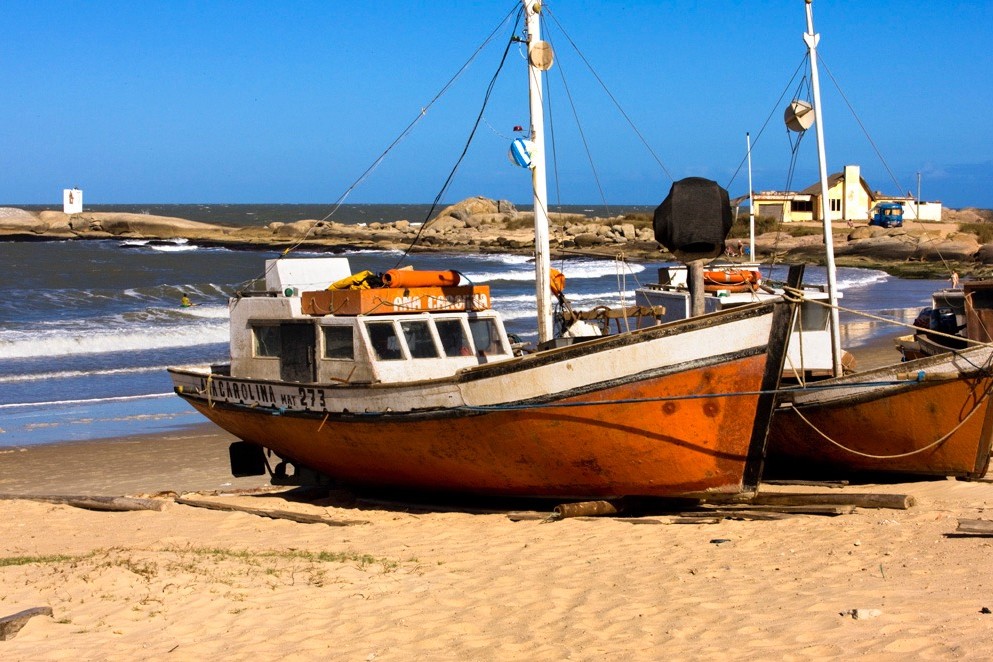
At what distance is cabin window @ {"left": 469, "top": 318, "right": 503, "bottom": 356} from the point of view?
41.4 ft

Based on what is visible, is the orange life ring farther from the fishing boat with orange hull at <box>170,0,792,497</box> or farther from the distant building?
the distant building

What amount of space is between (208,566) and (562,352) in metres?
3.64

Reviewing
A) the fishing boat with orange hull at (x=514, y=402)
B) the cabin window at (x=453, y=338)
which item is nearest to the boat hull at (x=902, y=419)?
the fishing boat with orange hull at (x=514, y=402)

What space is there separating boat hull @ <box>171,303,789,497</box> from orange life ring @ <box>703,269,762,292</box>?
596cm

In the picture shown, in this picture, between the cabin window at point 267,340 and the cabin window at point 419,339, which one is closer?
the cabin window at point 419,339

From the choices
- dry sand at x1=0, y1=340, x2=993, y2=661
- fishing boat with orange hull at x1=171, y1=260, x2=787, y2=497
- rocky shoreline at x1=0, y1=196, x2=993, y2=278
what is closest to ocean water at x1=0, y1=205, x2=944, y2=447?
rocky shoreline at x1=0, y1=196, x2=993, y2=278

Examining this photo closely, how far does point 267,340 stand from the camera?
1349 centimetres

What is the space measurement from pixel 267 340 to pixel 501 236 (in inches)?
2795

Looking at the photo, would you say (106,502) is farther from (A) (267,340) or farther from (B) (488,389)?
(B) (488,389)

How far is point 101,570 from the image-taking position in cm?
888

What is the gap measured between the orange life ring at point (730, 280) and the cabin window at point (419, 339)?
18.0 feet

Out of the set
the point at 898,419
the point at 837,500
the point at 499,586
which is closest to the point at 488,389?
the point at 499,586

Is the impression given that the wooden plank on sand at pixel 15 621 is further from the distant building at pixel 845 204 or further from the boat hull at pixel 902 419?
the distant building at pixel 845 204

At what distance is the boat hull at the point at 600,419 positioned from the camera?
33.4ft
